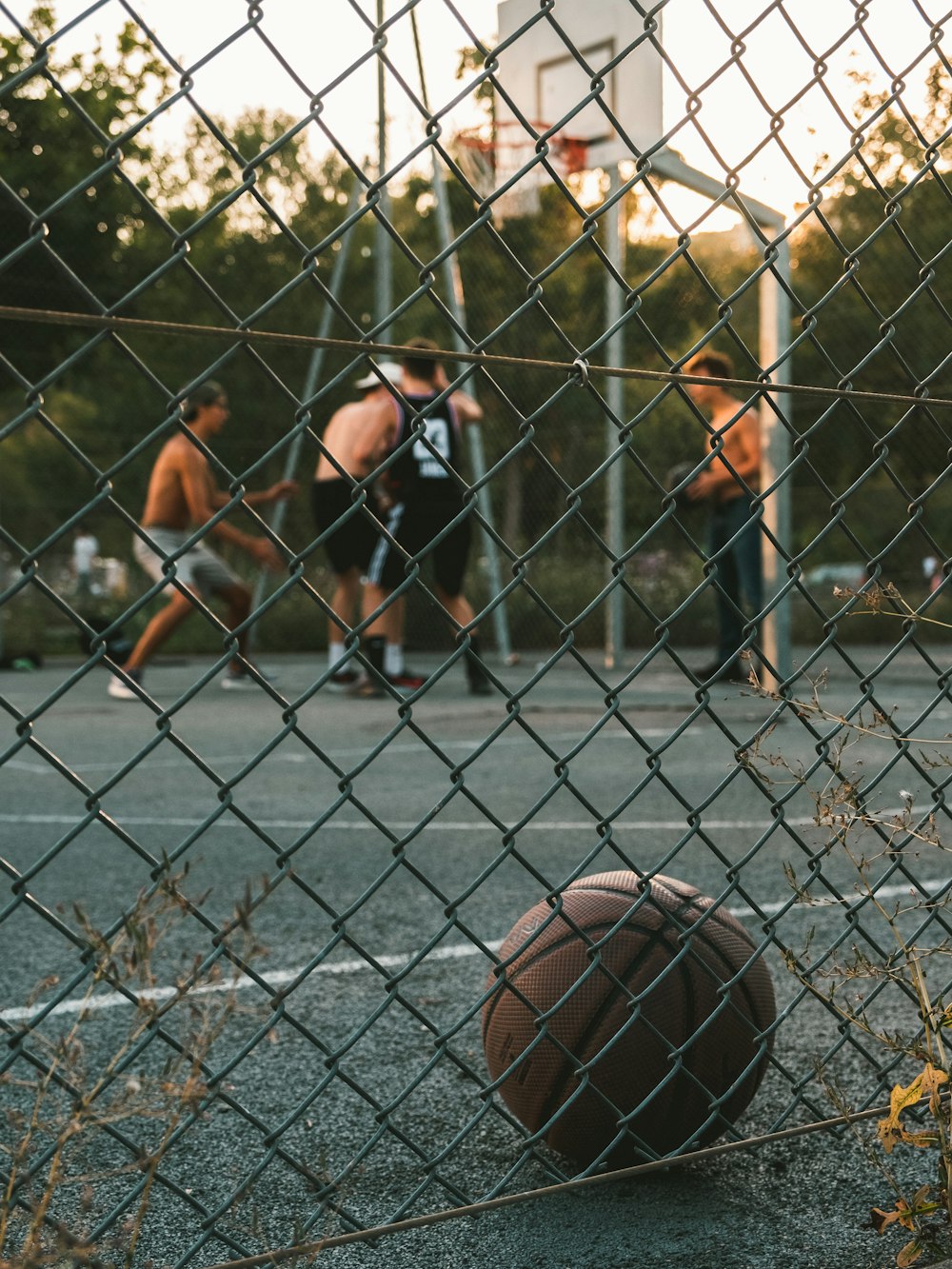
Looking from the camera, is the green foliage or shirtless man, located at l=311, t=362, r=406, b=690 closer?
shirtless man, located at l=311, t=362, r=406, b=690

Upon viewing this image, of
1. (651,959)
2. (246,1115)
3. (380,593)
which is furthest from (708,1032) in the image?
(380,593)

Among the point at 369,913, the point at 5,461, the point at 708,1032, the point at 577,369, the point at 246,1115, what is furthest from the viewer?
the point at 5,461

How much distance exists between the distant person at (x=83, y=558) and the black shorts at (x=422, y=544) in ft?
57.1

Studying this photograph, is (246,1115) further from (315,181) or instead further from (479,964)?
(315,181)

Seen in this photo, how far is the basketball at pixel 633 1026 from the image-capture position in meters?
2.42

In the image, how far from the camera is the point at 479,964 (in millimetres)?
3939

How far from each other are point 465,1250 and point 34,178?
2195cm

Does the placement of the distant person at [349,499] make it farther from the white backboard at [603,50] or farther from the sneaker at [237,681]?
the white backboard at [603,50]

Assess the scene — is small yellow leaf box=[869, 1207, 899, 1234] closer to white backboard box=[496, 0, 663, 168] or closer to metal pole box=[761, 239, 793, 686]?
white backboard box=[496, 0, 663, 168]

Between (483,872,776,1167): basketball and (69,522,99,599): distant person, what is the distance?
2544 cm

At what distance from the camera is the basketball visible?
2424mm

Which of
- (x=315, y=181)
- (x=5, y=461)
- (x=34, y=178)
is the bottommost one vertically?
(x=5, y=461)

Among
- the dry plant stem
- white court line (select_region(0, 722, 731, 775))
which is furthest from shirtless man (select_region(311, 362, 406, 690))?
the dry plant stem

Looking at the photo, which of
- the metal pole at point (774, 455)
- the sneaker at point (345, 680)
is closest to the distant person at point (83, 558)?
the sneaker at point (345, 680)
